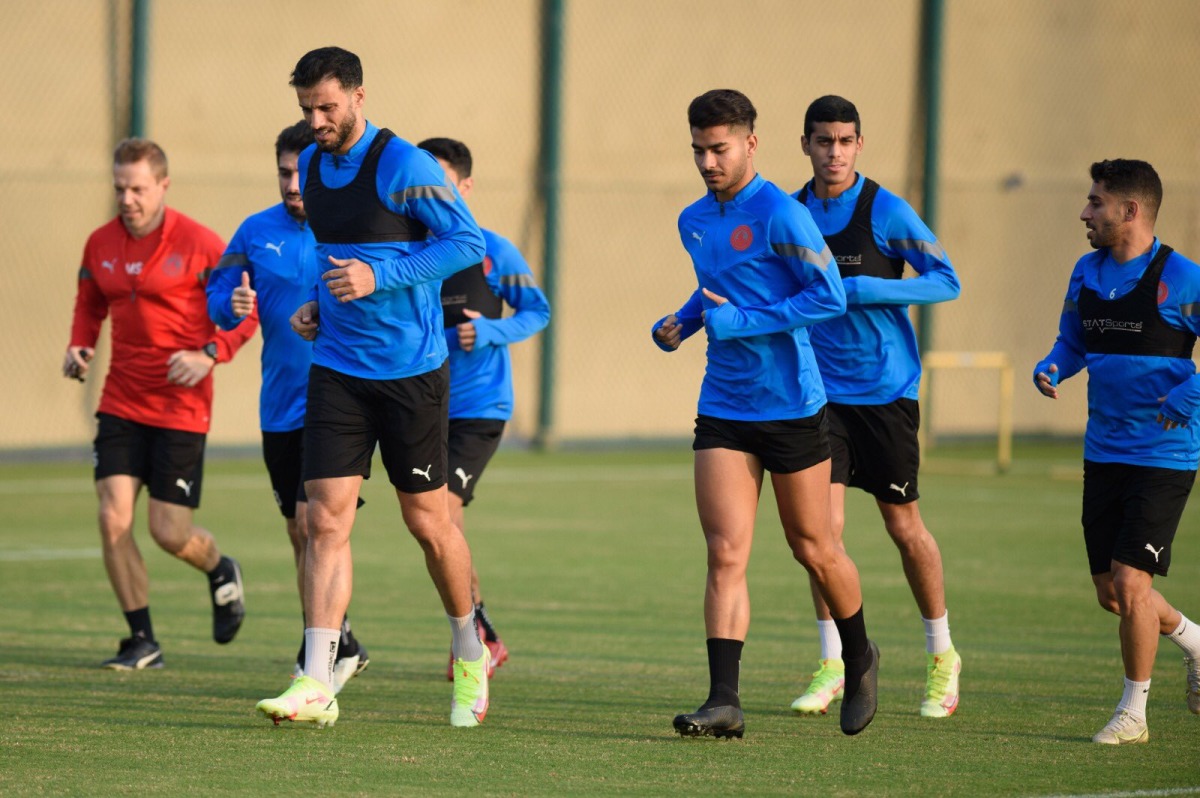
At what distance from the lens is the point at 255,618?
9.82 m

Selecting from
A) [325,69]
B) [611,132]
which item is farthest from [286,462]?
[611,132]

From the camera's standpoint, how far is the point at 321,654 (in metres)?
6.63

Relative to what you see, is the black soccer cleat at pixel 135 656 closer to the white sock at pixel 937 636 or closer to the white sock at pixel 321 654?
the white sock at pixel 321 654

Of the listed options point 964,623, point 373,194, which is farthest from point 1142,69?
point 373,194

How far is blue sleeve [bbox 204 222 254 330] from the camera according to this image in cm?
773

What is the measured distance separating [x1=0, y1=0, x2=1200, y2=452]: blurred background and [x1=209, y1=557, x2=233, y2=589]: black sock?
10.1 meters

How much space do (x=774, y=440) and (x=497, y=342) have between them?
2.21 meters

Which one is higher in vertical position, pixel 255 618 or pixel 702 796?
pixel 702 796

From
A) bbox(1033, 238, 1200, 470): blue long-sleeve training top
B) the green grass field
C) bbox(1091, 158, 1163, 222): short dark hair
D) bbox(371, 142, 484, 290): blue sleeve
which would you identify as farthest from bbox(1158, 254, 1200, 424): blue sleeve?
bbox(371, 142, 484, 290): blue sleeve

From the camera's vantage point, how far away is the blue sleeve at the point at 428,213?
262 inches

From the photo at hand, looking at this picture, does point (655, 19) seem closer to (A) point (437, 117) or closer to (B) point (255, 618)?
(A) point (437, 117)

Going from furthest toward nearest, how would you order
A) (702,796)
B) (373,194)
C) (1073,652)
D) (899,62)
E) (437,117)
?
(899,62), (437,117), (1073,652), (373,194), (702,796)

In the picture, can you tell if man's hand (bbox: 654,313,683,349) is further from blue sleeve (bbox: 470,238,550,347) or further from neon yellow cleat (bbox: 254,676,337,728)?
blue sleeve (bbox: 470,238,550,347)

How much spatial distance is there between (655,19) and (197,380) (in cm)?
1396
